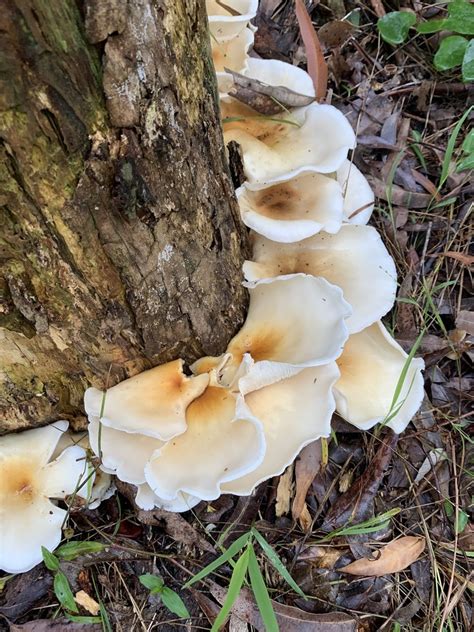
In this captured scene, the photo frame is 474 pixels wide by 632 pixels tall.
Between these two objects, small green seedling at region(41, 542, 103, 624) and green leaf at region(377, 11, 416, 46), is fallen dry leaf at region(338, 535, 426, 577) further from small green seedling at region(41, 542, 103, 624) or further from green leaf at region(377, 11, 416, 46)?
green leaf at region(377, 11, 416, 46)

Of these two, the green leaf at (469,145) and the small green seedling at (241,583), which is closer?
the small green seedling at (241,583)

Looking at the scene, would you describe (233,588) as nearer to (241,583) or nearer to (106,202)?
(241,583)

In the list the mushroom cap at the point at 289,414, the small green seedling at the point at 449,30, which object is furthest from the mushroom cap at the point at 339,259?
the small green seedling at the point at 449,30

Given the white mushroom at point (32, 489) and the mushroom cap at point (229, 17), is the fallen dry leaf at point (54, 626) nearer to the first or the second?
the white mushroom at point (32, 489)

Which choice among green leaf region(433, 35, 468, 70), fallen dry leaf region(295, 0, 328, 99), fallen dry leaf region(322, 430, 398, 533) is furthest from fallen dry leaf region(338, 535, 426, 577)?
green leaf region(433, 35, 468, 70)

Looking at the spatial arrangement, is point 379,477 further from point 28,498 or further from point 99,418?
point 28,498

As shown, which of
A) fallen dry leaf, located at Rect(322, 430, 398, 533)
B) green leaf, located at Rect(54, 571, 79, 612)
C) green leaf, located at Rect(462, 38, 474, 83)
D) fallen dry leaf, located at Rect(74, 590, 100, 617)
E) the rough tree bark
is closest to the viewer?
the rough tree bark
